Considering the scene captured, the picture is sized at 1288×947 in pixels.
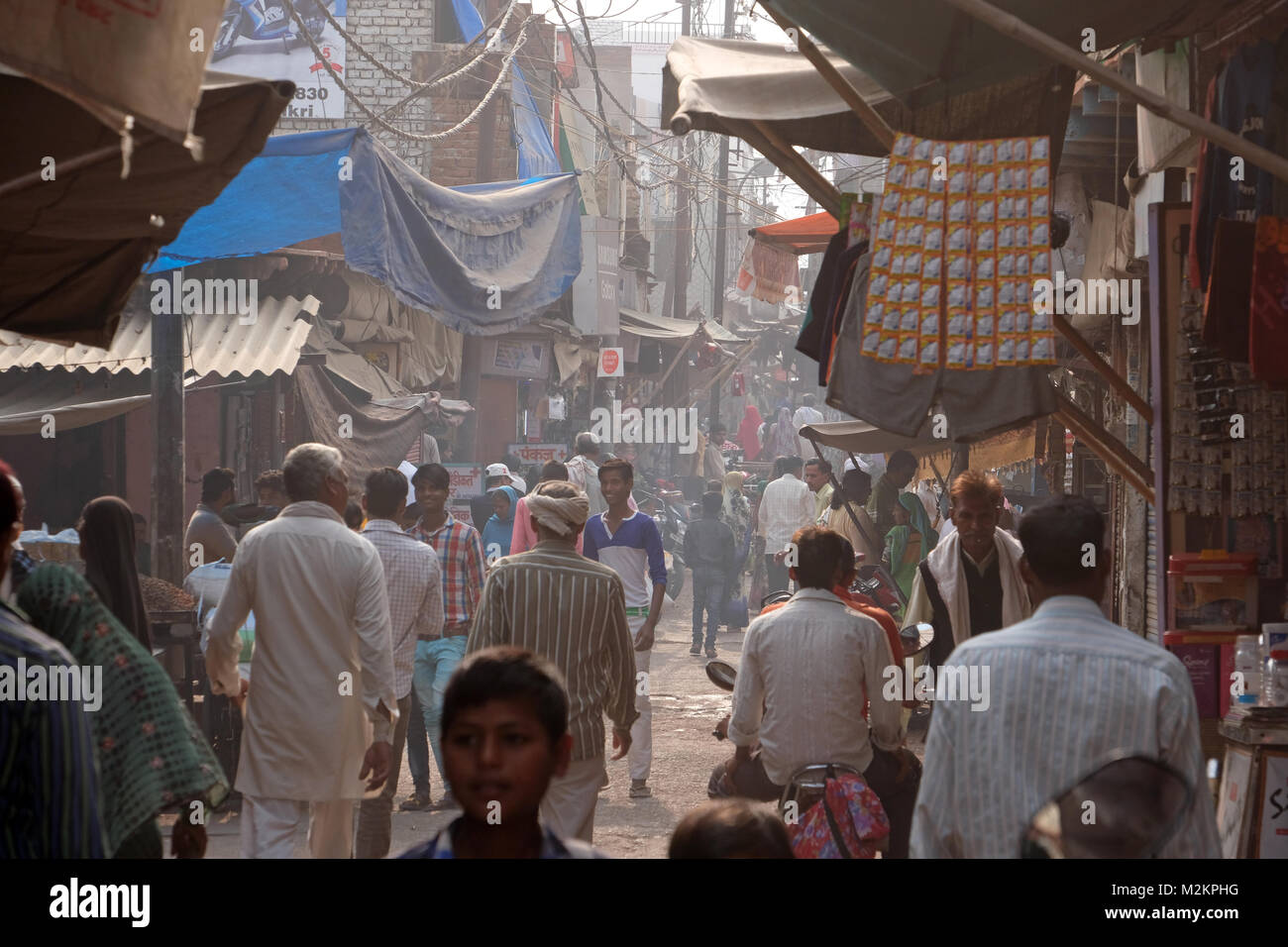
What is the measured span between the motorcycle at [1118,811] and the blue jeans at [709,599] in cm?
1271

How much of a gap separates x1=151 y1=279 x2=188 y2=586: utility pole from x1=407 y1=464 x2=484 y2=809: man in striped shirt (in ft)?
6.57

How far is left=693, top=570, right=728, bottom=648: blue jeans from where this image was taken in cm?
1510

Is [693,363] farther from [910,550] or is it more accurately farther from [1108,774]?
[1108,774]

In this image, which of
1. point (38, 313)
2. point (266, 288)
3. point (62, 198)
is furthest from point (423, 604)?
point (266, 288)

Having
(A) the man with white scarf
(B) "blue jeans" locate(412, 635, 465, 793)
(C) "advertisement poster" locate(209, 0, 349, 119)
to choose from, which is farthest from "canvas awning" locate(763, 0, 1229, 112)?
(C) "advertisement poster" locate(209, 0, 349, 119)

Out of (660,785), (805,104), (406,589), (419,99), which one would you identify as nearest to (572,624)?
(406,589)

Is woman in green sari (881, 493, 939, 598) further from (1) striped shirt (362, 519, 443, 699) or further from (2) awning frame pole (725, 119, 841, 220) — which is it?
(2) awning frame pole (725, 119, 841, 220)

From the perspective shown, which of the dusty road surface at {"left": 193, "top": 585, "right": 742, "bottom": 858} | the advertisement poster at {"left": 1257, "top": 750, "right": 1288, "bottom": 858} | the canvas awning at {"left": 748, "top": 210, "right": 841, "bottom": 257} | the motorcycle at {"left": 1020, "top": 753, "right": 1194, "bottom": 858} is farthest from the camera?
the canvas awning at {"left": 748, "top": 210, "right": 841, "bottom": 257}

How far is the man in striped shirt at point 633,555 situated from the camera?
8.56 metres

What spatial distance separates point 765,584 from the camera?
1742cm

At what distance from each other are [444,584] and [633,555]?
117cm

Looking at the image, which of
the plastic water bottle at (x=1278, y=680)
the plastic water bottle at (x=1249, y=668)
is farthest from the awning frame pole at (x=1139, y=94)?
the plastic water bottle at (x=1249, y=668)

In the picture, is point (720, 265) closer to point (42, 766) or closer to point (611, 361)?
point (611, 361)
